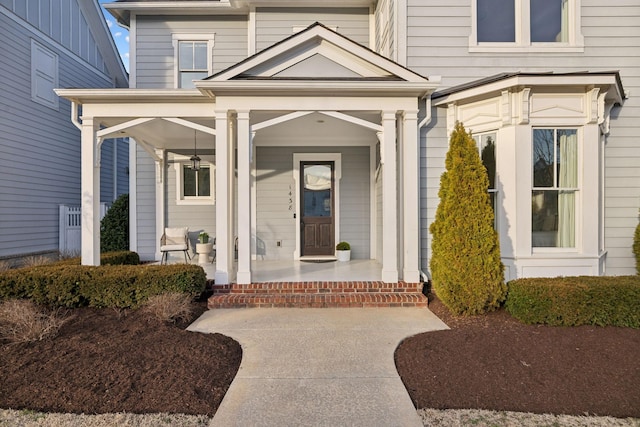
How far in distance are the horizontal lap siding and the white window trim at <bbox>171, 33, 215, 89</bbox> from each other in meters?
4.16

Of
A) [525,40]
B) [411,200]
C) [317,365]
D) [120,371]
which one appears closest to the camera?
[120,371]

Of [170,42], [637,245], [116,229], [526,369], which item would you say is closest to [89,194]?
[116,229]

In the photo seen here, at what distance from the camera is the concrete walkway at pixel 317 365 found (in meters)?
2.67

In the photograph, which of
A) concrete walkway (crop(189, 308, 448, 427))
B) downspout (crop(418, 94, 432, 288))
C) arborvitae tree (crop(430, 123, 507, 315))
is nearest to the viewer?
concrete walkway (crop(189, 308, 448, 427))

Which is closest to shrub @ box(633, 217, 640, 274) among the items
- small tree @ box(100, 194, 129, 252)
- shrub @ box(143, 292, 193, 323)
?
shrub @ box(143, 292, 193, 323)

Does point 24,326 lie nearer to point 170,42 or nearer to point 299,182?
point 299,182

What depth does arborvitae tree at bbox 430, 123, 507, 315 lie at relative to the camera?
4.71 metres

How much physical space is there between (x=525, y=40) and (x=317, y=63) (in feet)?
12.1

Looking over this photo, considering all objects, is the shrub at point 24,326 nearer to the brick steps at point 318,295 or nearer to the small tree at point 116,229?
the brick steps at point 318,295

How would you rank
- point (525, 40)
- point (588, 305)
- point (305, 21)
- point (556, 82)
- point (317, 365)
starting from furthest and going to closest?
point (305, 21), point (525, 40), point (556, 82), point (588, 305), point (317, 365)

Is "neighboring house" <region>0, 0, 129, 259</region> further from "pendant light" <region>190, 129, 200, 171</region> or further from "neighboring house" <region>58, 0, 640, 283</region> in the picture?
"pendant light" <region>190, 129, 200, 171</region>

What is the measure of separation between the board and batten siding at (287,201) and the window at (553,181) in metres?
3.70

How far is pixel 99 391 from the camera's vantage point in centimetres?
292

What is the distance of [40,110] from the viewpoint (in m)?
9.80
